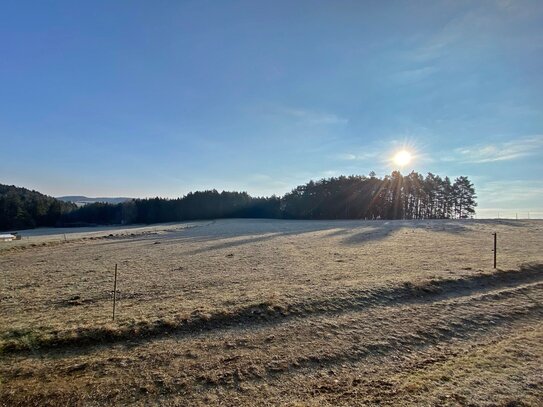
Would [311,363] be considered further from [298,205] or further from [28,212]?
[28,212]

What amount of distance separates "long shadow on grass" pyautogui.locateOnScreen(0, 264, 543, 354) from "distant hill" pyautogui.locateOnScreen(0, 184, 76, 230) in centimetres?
10602

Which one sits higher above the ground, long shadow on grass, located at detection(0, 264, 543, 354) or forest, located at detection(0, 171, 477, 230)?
forest, located at detection(0, 171, 477, 230)

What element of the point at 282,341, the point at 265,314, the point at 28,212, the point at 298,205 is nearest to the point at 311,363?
the point at 282,341

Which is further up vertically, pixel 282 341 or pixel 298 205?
pixel 298 205

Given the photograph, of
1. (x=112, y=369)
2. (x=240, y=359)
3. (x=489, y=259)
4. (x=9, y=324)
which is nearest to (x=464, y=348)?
(x=240, y=359)

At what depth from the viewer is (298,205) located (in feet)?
288

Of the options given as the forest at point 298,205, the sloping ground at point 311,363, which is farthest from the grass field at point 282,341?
the forest at point 298,205

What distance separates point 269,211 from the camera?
9475 centimetres

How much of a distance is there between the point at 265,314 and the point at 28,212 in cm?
11120

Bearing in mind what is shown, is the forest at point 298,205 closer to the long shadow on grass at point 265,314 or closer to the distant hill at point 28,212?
the distant hill at point 28,212

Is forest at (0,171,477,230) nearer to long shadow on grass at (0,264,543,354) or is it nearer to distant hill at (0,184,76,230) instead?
distant hill at (0,184,76,230)

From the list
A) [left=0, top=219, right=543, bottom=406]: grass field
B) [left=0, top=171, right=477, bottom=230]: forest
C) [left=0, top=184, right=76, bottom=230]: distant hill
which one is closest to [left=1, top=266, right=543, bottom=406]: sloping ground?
[left=0, top=219, right=543, bottom=406]: grass field

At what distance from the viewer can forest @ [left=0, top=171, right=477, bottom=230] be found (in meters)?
83.2

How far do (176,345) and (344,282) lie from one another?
7.32 m
